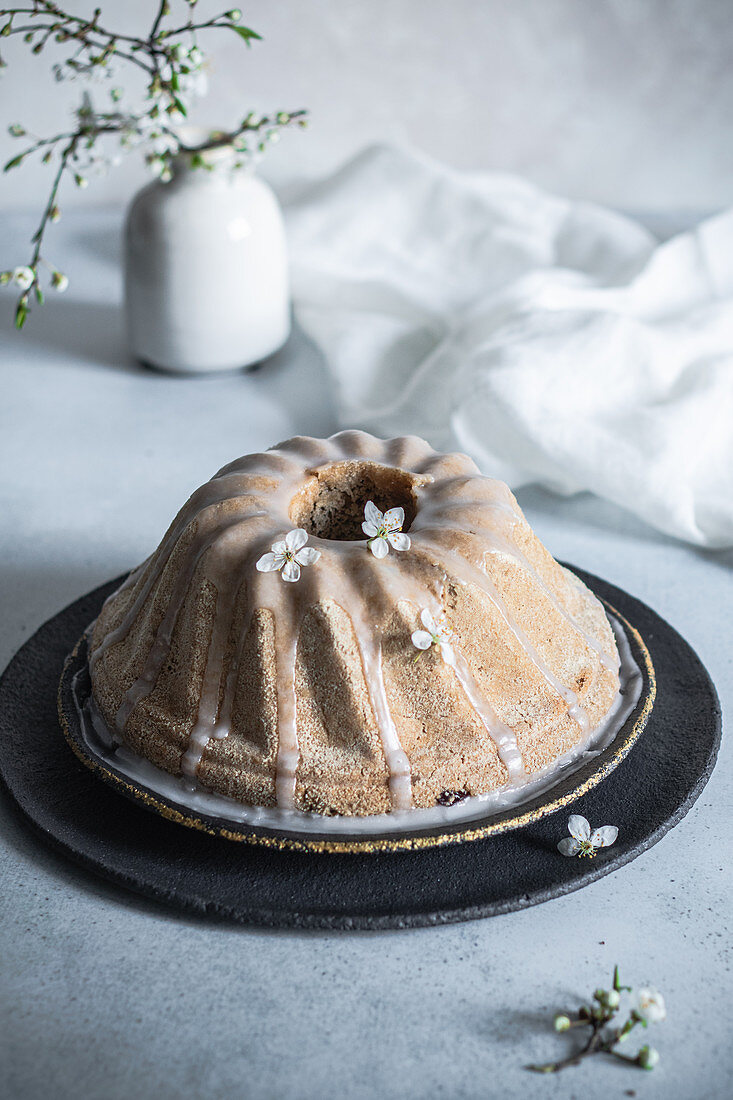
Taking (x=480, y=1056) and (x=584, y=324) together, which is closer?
(x=480, y=1056)

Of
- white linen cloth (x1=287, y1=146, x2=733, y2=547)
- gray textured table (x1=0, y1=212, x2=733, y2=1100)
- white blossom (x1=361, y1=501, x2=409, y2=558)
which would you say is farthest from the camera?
white linen cloth (x1=287, y1=146, x2=733, y2=547)

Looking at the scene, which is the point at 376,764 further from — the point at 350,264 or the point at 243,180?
the point at 350,264

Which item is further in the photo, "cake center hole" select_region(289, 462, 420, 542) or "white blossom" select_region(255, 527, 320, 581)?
"cake center hole" select_region(289, 462, 420, 542)

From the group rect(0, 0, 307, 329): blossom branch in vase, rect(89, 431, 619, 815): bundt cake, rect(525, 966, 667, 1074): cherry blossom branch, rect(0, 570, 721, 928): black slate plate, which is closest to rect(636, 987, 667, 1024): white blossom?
rect(525, 966, 667, 1074): cherry blossom branch

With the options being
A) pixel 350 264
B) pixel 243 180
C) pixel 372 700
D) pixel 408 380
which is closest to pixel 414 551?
pixel 372 700

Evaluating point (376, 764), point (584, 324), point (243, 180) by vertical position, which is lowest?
point (376, 764)

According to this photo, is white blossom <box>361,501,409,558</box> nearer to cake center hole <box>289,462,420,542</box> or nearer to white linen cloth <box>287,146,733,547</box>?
cake center hole <box>289,462,420,542</box>

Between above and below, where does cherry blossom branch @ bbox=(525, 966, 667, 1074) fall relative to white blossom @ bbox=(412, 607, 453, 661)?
below

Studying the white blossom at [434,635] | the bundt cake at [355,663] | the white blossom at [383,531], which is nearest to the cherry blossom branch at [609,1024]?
the bundt cake at [355,663]
